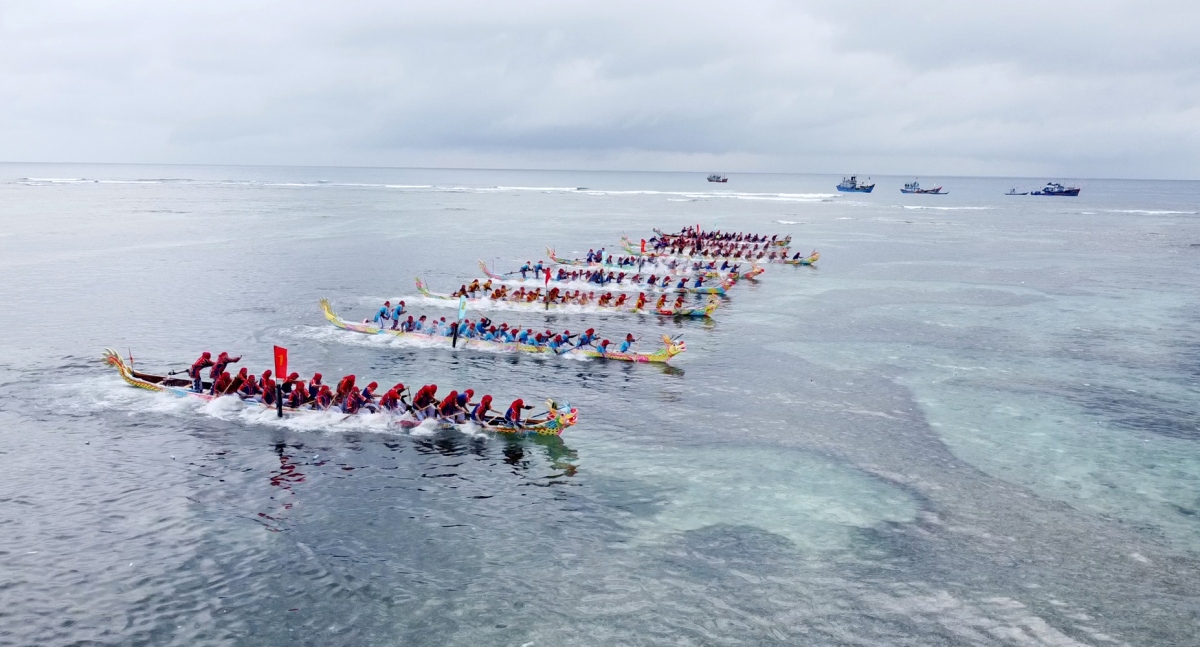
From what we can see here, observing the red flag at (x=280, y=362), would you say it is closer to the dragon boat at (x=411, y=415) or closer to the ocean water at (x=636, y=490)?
the dragon boat at (x=411, y=415)

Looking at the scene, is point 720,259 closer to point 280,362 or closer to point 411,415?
point 411,415

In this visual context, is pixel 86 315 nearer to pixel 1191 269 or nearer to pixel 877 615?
pixel 877 615

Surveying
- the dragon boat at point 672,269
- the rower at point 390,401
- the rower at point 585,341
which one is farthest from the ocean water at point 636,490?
the dragon boat at point 672,269

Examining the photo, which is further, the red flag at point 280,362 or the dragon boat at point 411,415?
the red flag at point 280,362

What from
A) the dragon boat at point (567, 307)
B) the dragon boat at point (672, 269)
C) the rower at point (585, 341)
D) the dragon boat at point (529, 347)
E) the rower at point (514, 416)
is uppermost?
the dragon boat at point (672, 269)

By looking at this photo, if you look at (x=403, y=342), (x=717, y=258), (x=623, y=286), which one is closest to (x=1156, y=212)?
(x=717, y=258)

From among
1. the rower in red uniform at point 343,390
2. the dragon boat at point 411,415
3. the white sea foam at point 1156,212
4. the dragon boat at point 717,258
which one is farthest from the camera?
the white sea foam at point 1156,212
